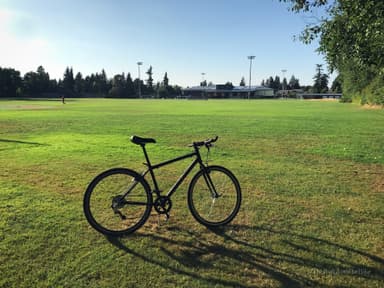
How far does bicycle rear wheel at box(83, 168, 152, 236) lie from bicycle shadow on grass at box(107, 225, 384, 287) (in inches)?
9.3

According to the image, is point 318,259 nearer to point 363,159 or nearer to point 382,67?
point 382,67

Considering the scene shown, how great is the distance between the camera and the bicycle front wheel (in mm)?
4559

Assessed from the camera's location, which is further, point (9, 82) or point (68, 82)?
point (68, 82)

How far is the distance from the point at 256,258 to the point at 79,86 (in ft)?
430

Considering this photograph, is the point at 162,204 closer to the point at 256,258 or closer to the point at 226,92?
the point at 256,258

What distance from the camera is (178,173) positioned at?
288 inches

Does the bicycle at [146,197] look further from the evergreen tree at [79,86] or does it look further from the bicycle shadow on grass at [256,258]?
the evergreen tree at [79,86]

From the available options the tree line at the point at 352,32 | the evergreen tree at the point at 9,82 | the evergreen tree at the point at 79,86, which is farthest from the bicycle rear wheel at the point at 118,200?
the evergreen tree at the point at 79,86

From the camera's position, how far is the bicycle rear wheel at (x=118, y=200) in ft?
13.8

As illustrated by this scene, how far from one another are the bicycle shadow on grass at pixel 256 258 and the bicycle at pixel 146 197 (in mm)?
278

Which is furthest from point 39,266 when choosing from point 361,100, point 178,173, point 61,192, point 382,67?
point 361,100

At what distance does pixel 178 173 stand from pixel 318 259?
13.3 feet

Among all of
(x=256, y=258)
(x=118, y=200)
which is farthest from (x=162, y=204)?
(x=256, y=258)

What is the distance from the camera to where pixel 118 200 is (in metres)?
4.32
